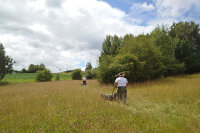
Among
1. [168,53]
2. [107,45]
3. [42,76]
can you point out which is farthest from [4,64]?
[168,53]

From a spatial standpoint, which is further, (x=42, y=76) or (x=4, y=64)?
(x=42, y=76)

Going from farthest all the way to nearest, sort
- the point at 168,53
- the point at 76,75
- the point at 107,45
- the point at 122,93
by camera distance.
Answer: the point at 76,75
the point at 107,45
the point at 168,53
the point at 122,93

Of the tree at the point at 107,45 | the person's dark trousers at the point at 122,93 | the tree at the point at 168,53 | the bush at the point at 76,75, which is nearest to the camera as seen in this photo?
the person's dark trousers at the point at 122,93

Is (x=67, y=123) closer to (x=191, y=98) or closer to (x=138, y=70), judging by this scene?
(x=191, y=98)

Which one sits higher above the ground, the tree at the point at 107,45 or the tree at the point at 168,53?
the tree at the point at 107,45

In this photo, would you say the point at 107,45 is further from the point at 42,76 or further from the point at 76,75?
the point at 42,76

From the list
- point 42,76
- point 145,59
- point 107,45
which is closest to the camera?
point 145,59

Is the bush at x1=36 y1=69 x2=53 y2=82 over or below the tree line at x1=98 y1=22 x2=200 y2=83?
below

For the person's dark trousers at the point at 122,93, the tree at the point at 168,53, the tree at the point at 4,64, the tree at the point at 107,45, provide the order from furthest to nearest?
1. the tree at the point at 107,45
2. the tree at the point at 4,64
3. the tree at the point at 168,53
4. the person's dark trousers at the point at 122,93

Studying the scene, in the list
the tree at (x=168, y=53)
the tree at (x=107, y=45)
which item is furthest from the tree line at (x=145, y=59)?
the tree at (x=107, y=45)

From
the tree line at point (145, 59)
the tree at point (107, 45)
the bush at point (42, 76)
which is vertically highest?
the tree at point (107, 45)

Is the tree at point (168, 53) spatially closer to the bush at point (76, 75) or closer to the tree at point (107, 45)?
the tree at point (107, 45)

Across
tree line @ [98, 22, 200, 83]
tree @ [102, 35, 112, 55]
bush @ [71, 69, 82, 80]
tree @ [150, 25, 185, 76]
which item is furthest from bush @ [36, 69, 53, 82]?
tree @ [150, 25, 185, 76]

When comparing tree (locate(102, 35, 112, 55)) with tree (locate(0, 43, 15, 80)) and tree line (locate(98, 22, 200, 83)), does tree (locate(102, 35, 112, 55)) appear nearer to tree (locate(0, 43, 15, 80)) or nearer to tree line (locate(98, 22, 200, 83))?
tree line (locate(98, 22, 200, 83))
